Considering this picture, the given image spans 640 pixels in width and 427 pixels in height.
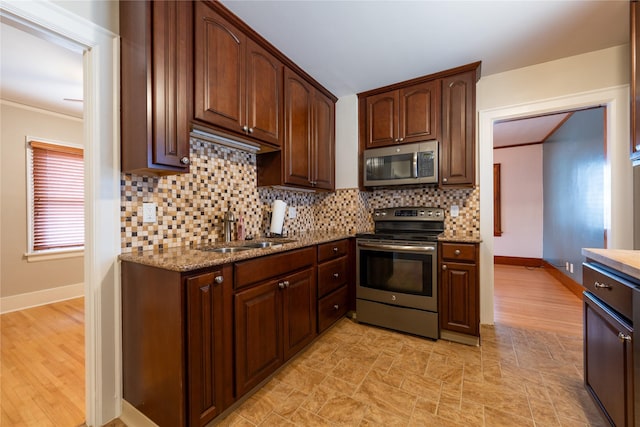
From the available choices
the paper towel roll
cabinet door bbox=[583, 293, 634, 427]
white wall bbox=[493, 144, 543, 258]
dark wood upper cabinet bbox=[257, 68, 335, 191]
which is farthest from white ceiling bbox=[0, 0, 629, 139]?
white wall bbox=[493, 144, 543, 258]

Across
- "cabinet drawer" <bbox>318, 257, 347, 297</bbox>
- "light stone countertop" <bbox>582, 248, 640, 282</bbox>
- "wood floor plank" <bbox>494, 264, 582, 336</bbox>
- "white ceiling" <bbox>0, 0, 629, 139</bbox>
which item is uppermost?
"white ceiling" <bbox>0, 0, 629, 139</bbox>

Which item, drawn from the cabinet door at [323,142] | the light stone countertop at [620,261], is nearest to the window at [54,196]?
the cabinet door at [323,142]

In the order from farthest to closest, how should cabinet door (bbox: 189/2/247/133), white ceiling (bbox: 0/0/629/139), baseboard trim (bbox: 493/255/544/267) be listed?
baseboard trim (bbox: 493/255/544/267) → white ceiling (bbox: 0/0/629/139) → cabinet door (bbox: 189/2/247/133)

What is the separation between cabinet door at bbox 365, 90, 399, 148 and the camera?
2719 millimetres

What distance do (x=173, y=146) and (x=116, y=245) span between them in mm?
625

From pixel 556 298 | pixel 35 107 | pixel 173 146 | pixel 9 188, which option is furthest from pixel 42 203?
pixel 556 298

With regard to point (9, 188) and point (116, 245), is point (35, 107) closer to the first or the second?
point (9, 188)

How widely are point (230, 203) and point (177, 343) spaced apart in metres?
1.16

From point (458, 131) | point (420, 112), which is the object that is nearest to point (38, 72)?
point (420, 112)

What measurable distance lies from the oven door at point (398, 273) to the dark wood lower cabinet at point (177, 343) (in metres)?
1.47

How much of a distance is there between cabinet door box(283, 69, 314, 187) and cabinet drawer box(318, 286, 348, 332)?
1.06 m

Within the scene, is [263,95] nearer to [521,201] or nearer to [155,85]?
[155,85]

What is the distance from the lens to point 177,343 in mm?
1178

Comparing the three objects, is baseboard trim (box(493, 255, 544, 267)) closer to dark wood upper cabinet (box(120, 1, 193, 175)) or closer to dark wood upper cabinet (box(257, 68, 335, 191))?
dark wood upper cabinet (box(257, 68, 335, 191))
